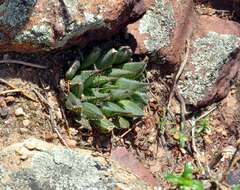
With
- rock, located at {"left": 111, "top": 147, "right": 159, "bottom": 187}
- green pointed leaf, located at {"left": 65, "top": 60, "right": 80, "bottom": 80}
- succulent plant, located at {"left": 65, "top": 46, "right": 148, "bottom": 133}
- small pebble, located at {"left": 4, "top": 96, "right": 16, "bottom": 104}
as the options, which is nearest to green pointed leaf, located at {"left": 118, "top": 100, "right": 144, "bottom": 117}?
succulent plant, located at {"left": 65, "top": 46, "right": 148, "bottom": 133}

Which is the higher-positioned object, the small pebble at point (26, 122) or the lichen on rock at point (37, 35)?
the lichen on rock at point (37, 35)

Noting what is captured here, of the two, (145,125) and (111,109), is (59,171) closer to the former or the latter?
(111,109)

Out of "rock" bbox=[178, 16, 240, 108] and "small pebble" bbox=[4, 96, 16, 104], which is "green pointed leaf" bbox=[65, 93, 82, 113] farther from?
"rock" bbox=[178, 16, 240, 108]

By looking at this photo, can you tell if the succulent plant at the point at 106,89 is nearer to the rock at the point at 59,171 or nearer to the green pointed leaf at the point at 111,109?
the green pointed leaf at the point at 111,109

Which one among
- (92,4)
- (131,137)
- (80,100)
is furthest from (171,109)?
(92,4)

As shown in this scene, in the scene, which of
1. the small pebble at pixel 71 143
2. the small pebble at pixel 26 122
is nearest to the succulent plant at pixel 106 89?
the small pebble at pixel 71 143

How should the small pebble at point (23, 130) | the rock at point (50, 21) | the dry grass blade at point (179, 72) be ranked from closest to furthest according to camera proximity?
1. the rock at point (50, 21)
2. the small pebble at point (23, 130)
3. the dry grass blade at point (179, 72)
